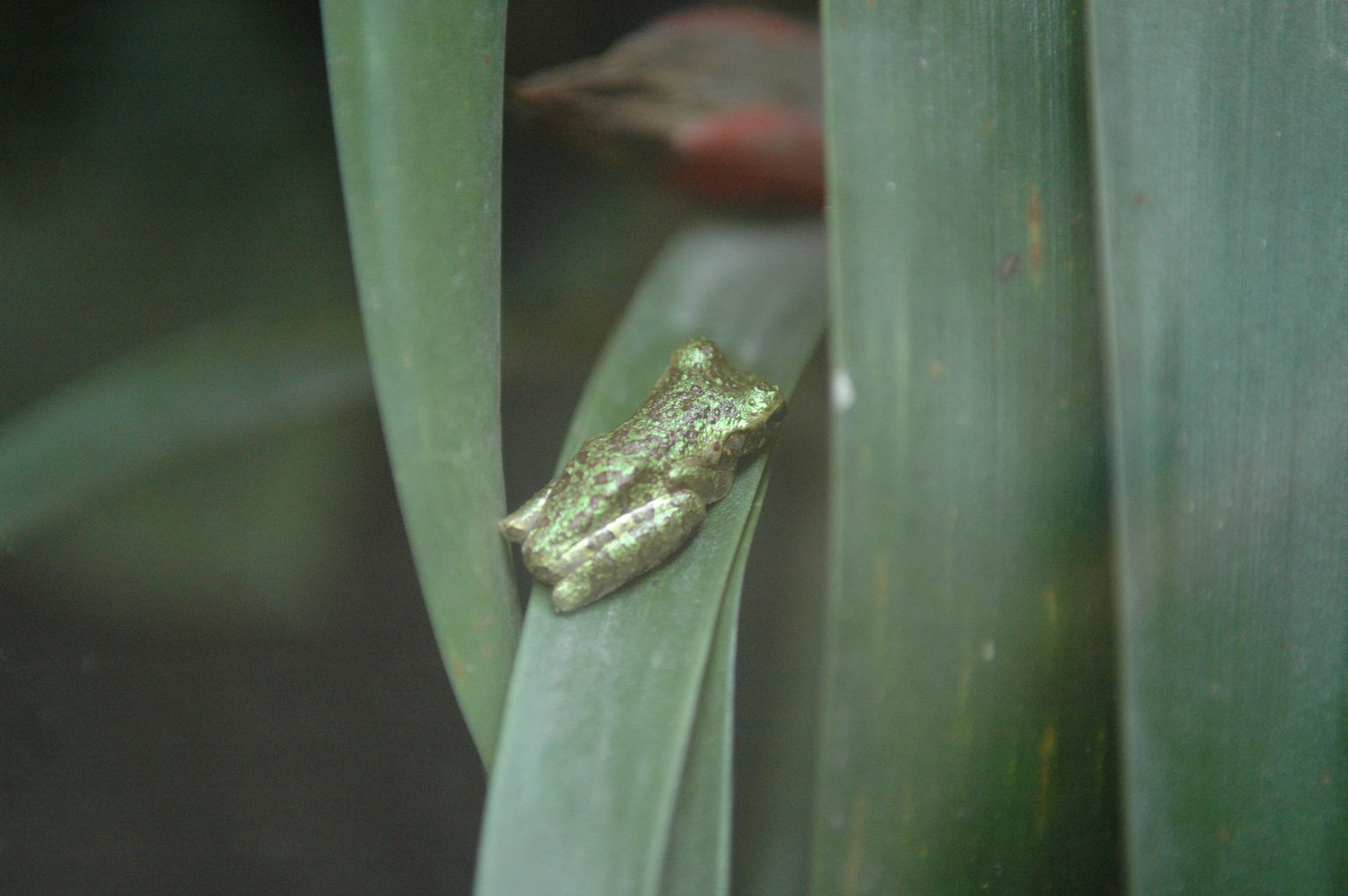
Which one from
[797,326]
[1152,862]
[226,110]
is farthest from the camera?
[226,110]

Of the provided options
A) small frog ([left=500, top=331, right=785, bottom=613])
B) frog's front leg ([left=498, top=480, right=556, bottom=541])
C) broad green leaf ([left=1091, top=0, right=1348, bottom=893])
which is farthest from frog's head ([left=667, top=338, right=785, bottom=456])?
broad green leaf ([left=1091, top=0, right=1348, bottom=893])

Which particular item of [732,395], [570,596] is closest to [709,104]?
[732,395]

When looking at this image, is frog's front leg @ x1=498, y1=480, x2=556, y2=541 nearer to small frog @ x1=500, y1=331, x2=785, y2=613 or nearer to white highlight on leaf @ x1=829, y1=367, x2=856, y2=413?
small frog @ x1=500, y1=331, x2=785, y2=613

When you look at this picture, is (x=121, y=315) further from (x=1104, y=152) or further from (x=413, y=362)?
(x=1104, y=152)

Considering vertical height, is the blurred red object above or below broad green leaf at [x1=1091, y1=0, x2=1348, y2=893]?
above

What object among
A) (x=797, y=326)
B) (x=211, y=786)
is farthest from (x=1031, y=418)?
(x=211, y=786)

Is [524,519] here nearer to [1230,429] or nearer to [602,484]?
[602,484]
